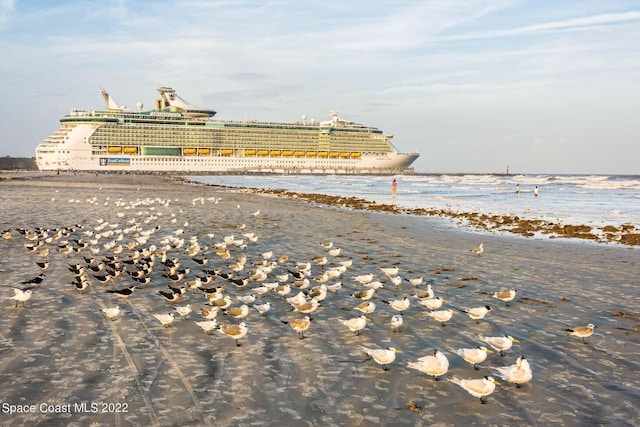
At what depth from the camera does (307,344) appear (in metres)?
8.13

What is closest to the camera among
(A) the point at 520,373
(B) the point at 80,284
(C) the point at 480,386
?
(C) the point at 480,386

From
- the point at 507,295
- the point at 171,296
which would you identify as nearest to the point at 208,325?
the point at 171,296

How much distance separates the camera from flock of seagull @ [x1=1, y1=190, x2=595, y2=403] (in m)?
7.72

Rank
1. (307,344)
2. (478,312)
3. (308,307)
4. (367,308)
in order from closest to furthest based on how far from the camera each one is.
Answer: (307,344) < (478,312) < (367,308) < (308,307)

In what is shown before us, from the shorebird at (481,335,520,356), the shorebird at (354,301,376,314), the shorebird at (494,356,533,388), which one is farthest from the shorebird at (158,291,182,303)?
the shorebird at (494,356,533,388)

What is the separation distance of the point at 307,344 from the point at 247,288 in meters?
3.95

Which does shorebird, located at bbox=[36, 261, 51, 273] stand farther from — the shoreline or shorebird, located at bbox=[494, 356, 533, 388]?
the shoreline

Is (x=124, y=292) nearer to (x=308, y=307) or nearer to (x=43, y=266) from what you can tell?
(x=43, y=266)

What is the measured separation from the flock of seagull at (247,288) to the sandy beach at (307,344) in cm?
9

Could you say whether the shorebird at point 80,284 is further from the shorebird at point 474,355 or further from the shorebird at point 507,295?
the shorebird at point 507,295

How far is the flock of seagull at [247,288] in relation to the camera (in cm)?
772

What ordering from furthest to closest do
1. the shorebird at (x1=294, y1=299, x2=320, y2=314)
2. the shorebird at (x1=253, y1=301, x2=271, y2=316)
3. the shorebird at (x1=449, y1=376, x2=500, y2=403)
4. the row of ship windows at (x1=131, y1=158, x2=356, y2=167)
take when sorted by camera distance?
the row of ship windows at (x1=131, y1=158, x2=356, y2=167) < the shorebird at (x1=253, y1=301, x2=271, y2=316) < the shorebird at (x1=294, y1=299, x2=320, y2=314) < the shorebird at (x1=449, y1=376, x2=500, y2=403)

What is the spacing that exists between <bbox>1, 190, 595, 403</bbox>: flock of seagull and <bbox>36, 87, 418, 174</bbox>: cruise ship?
110765 millimetres

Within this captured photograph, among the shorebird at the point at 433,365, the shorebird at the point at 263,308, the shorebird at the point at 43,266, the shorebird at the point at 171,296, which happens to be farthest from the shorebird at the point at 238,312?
the shorebird at the point at 43,266
